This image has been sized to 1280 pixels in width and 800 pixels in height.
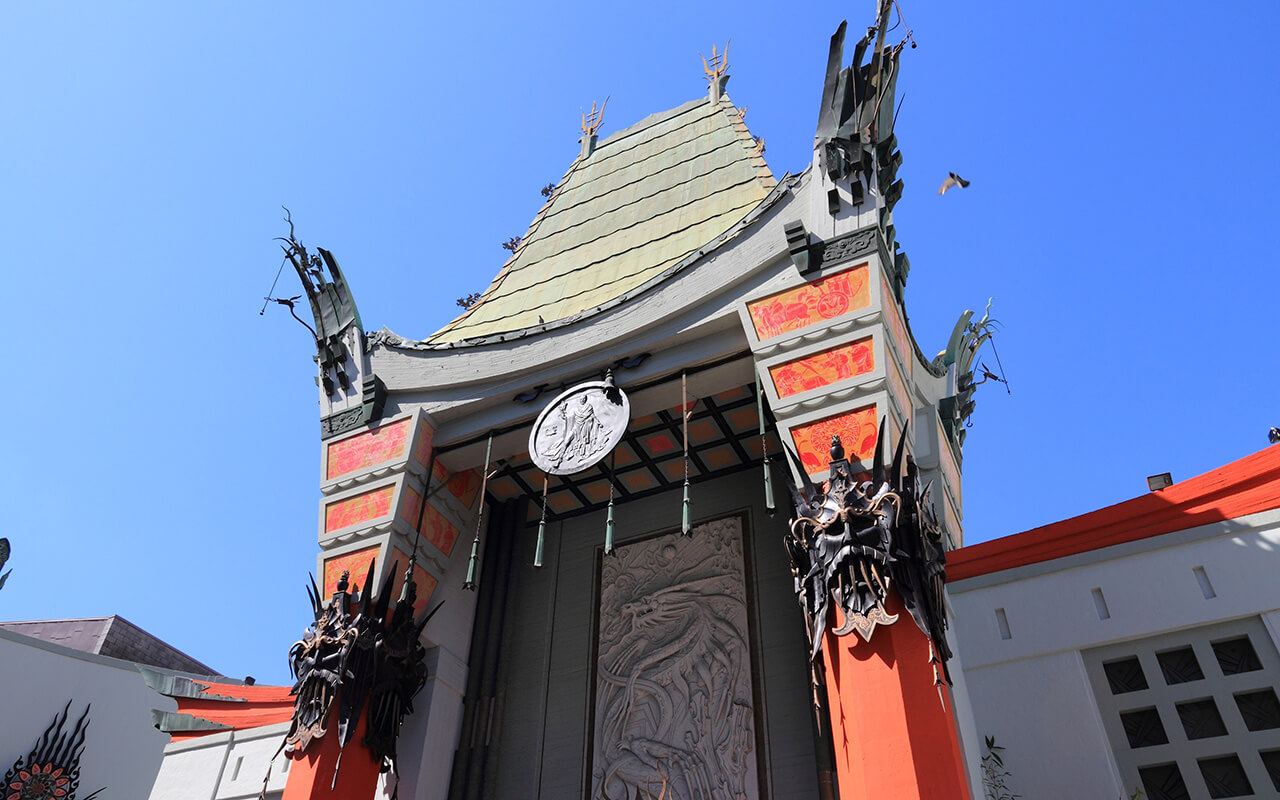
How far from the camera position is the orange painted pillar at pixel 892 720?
24.7 ft

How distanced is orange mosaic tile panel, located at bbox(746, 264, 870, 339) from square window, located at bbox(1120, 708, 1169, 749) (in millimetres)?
4955

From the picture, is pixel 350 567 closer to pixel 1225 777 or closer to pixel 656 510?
pixel 656 510

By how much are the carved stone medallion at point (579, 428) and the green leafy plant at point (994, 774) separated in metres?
5.16

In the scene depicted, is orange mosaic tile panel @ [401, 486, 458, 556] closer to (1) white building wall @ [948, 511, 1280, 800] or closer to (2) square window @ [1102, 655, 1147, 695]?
(1) white building wall @ [948, 511, 1280, 800]

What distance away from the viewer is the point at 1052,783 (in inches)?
364

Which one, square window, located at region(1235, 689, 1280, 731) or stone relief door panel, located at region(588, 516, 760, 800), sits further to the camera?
stone relief door panel, located at region(588, 516, 760, 800)

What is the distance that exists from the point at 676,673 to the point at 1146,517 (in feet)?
19.3

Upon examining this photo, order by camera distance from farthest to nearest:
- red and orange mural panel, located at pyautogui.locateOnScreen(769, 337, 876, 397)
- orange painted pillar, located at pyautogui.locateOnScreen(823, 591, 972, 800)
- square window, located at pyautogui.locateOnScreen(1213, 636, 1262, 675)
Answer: red and orange mural panel, located at pyautogui.locateOnScreen(769, 337, 876, 397), square window, located at pyautogui.locateOnScreen(1213, 636, 1262, 675), orange painted pillar, located at pyautogui.locateOnScreen(823, 591, 972, 800)

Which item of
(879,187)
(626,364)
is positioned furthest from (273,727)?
(879,187)

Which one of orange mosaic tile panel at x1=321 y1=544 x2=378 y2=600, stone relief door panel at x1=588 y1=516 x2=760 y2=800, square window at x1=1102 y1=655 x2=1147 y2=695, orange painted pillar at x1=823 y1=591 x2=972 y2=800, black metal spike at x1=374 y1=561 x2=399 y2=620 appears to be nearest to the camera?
orange painted pillar at x1=823 y1=591 x2=972 y2=800

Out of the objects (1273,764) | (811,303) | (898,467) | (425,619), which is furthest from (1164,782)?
(425,619)

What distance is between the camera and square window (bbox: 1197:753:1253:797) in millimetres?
8664

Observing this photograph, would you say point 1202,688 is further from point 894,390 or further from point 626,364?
point 626,364

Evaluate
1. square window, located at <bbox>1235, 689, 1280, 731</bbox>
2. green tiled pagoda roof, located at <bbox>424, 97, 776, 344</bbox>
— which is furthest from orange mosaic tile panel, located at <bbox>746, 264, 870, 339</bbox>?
square window, located at <bbox>1235, 689, 1280, 731</bbox>
